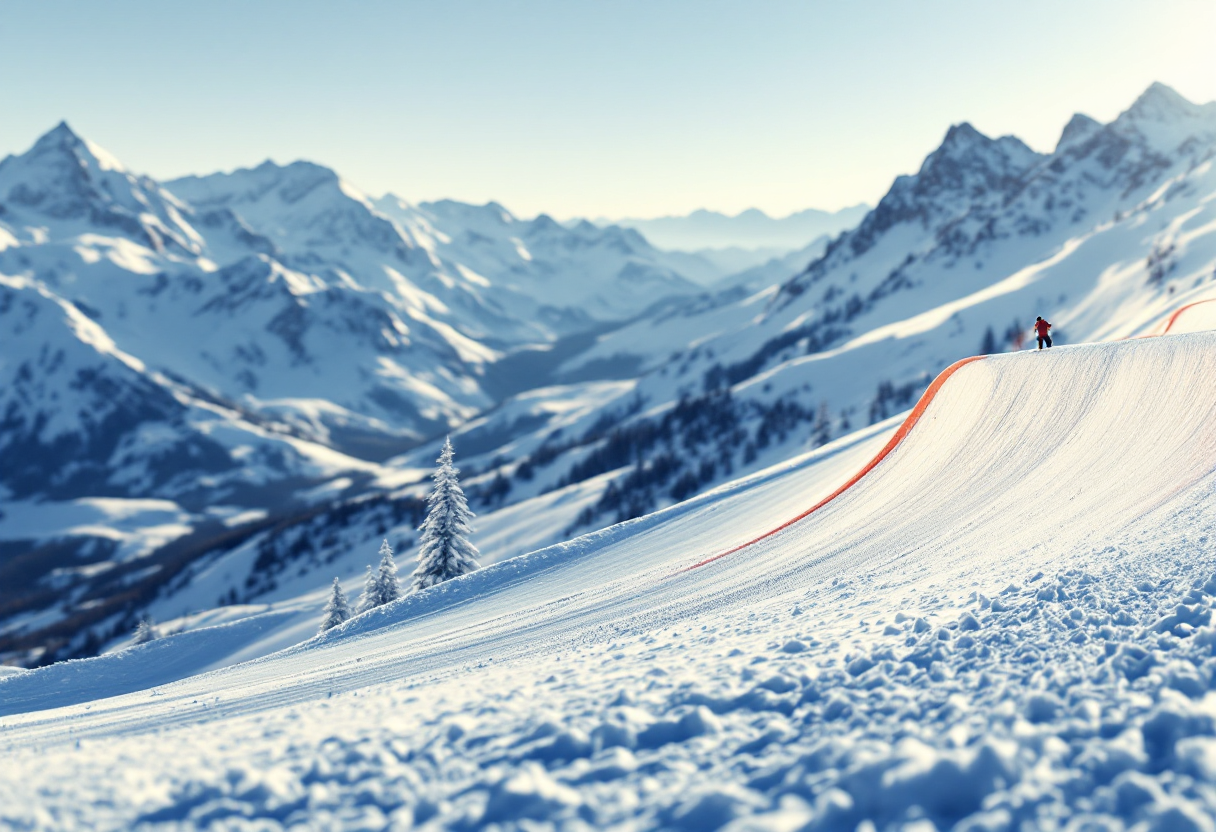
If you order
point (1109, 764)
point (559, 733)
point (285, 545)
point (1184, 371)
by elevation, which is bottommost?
point (1109, 764)

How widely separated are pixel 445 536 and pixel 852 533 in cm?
2549

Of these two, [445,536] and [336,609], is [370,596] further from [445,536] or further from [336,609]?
[445,536]

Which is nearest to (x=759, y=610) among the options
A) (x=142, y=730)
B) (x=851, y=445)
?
(x=142, y=730)

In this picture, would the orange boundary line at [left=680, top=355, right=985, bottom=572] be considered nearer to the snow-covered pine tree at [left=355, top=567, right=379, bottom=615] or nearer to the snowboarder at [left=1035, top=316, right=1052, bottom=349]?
the snowboarder at [left=1035, top=316, right=1052, bottom=349]

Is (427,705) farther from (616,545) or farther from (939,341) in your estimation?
(939,341)

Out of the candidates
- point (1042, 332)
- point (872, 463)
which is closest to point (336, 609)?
point (872, 463)

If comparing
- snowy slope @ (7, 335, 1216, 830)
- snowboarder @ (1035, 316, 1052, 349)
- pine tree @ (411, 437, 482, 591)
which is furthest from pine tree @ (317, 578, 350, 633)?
snowboarder @ (1035, 316, 1052, 349)

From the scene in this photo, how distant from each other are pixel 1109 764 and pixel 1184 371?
16.6 meters

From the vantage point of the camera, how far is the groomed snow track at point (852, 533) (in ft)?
40.9

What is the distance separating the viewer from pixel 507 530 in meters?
91.4

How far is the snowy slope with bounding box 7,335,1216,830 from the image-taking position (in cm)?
536

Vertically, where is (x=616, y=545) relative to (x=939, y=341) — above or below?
below

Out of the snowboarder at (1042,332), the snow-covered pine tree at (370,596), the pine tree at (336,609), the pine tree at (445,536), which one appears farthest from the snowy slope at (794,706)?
the pine tree at (336,609)

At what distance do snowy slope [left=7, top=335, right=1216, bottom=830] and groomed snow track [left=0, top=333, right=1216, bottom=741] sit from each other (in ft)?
0.46
